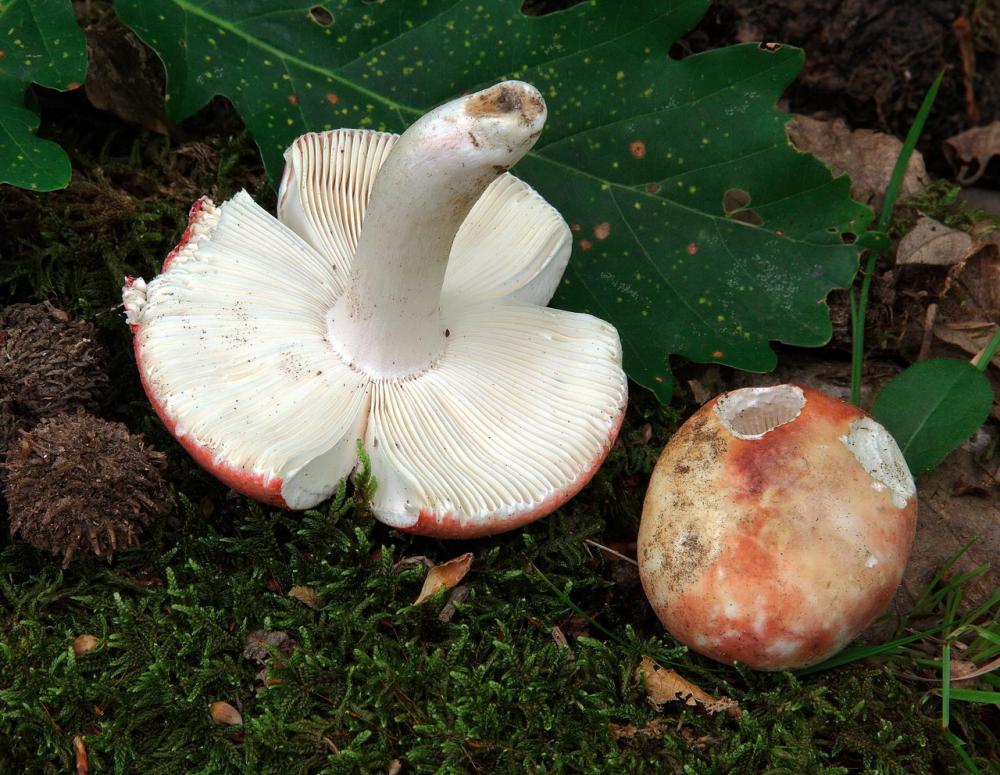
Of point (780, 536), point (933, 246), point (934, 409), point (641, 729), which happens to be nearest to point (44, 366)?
point (641, 729)

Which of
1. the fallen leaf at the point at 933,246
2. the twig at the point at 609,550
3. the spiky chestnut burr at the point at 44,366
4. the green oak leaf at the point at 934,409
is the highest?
the spiky chestnut burr at the point at 44,366

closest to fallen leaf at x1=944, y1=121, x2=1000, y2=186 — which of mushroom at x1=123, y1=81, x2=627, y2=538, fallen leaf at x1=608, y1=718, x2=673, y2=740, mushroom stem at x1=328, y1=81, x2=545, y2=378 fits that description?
mushroom at x1=123, y1=81, x2=627, y2=538

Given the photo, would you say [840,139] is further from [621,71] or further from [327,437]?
[327,437]

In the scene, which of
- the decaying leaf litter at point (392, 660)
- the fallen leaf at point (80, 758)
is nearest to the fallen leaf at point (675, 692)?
the decaying leaf litter at point (392, 660)

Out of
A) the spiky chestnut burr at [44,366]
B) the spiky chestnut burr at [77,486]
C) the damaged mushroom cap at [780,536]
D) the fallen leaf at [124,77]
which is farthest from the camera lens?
the fallen leaf at [124,77]

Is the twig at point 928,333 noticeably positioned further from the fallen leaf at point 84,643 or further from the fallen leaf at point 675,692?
the fallen leaf at point 84,643
